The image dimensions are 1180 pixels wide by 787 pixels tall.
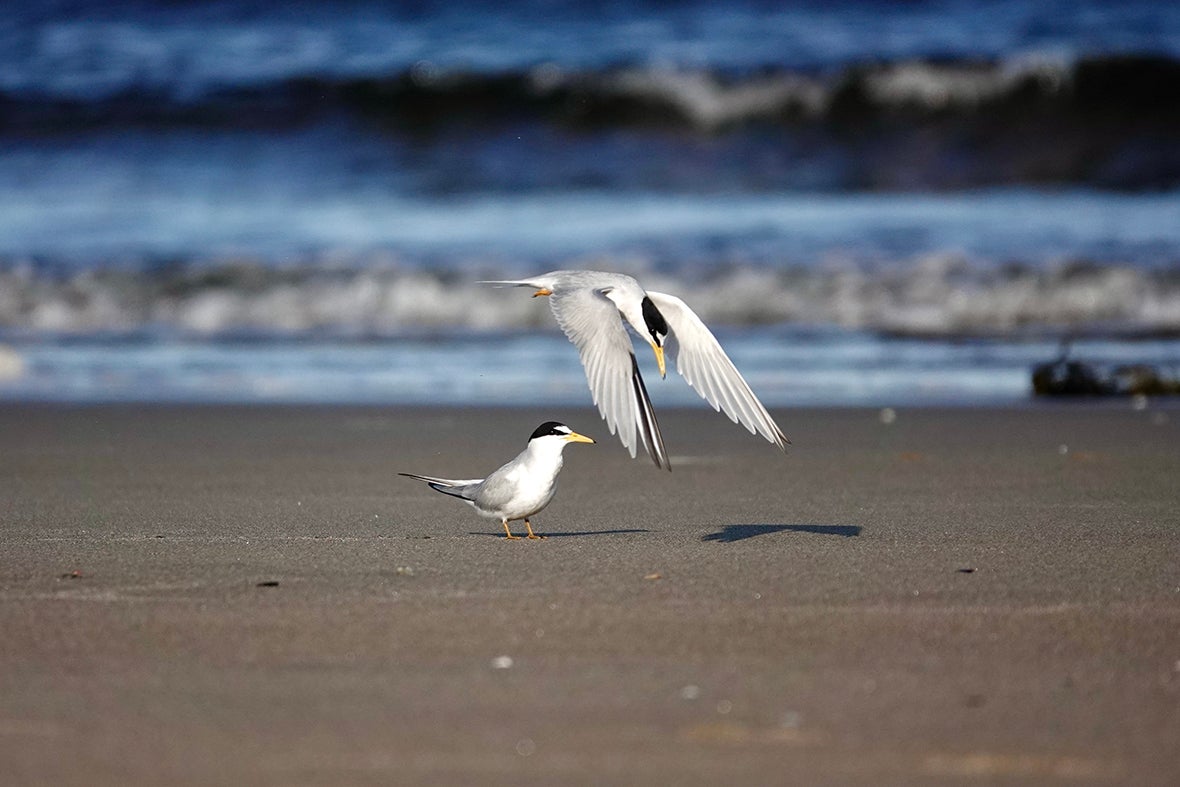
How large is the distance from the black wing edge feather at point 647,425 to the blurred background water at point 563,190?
3.19 m

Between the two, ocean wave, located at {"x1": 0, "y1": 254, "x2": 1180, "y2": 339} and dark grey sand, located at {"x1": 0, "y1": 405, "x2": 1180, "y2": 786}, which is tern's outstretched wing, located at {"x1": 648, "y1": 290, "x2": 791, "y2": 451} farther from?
ocean wave, located at {"x1": 0, "y1": 254, "x2": 1180, "y2": 339}

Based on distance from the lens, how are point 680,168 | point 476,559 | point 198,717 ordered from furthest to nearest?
point 680,168
point 476,559
point 198,717

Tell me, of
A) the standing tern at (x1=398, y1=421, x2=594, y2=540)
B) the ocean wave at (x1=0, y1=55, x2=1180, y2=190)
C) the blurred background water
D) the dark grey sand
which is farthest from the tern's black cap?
the ocean wave at (x1=0, y1=55, x2=1180, y2=190)

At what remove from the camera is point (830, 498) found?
4.40m

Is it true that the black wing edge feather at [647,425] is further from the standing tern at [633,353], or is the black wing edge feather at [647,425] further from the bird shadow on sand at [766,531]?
the bird shadow on sand at [766,531]

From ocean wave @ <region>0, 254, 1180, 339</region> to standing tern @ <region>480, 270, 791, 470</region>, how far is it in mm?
5561

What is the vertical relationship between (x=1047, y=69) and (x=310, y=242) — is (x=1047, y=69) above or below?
above

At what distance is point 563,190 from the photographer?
47.6ft

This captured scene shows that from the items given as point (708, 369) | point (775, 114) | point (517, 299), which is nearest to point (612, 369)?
point (708, 369)

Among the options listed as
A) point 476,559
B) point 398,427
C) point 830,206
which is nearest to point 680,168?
point 830,206

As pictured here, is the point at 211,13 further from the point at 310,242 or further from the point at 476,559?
the point at 476,559

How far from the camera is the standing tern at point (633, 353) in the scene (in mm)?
3641

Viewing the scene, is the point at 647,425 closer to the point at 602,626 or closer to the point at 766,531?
the point at 766,531

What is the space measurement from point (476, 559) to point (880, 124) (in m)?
12.5
